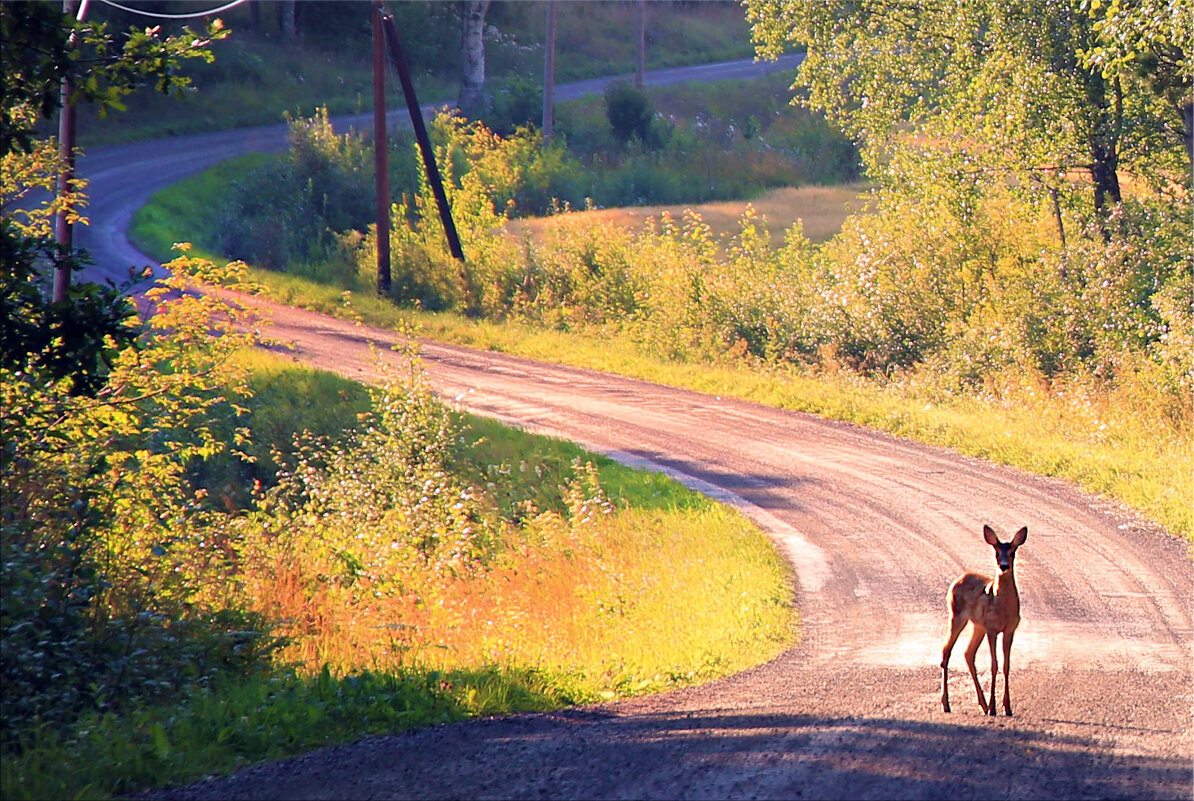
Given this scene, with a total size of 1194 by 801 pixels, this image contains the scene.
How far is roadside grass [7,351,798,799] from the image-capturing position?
21.7 ft

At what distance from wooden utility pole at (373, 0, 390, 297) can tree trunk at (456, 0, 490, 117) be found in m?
18.1

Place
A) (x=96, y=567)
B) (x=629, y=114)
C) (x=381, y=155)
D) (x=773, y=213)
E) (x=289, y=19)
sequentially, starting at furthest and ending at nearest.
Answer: (x=289, y=19) → (x=629, y=114) → (x=773, y=213) → (x=381, y=155) → (x=96, y=567)

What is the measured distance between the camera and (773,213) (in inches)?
1722

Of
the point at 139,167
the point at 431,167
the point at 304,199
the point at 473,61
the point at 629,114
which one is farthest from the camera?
the point at 629,114

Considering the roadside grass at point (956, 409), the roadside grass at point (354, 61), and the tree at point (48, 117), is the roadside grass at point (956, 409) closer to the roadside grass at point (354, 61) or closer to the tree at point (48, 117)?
the tree at point (48, 117)

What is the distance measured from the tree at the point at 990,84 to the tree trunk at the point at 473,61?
2445cm

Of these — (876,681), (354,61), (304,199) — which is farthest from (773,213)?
(876,681)

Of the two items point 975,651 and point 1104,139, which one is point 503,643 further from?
point 1104,139

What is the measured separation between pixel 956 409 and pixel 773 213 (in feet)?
77.3

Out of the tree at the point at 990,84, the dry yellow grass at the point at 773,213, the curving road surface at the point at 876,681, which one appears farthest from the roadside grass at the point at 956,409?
the dry yellow grass at the point at 773,213

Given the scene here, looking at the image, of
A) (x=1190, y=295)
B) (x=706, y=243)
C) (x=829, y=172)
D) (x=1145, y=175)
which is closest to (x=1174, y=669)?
(x=1190, y=295)

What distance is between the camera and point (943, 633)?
9.94m

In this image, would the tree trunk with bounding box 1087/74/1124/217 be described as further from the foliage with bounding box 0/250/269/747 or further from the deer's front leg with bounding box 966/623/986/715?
the deer's front leg with bounding box 966/623/986/715

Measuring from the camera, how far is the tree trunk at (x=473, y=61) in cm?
4850
